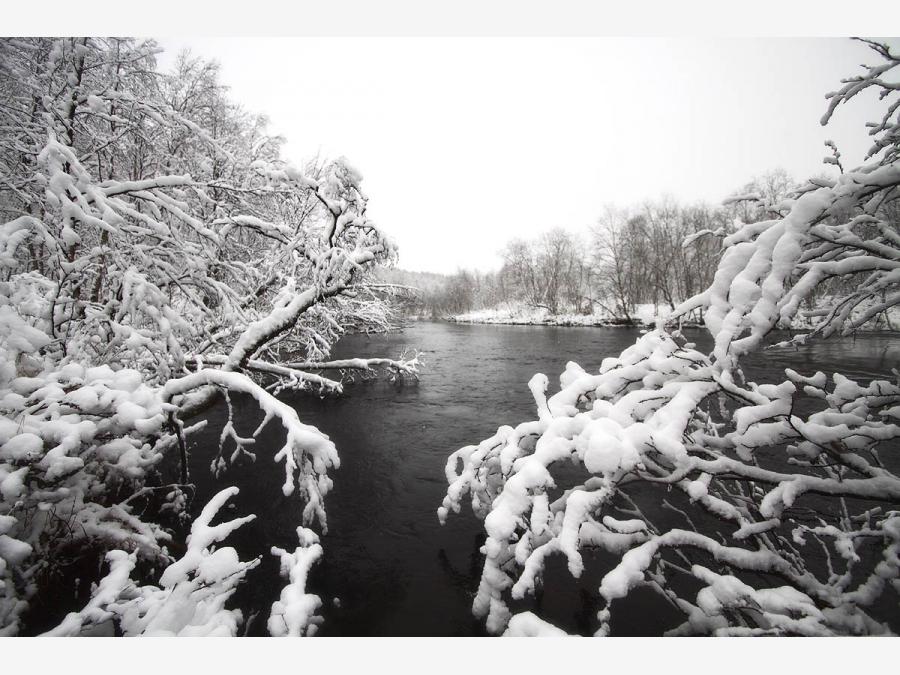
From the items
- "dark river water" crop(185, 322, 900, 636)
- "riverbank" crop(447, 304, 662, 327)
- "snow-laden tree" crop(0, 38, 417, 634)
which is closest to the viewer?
"snow-laden tree" crop(0, 38, 417, 634)

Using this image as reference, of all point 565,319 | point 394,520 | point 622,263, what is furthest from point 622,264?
point 394,520

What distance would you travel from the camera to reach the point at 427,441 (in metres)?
7.18

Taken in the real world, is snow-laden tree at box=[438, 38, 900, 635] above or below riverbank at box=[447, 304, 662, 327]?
below

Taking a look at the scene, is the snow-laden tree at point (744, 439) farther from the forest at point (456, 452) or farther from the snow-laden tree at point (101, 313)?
the snow-laden tree at point (101, 313)

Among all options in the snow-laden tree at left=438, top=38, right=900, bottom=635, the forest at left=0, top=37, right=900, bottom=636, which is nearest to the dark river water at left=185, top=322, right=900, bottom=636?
the forest at left=0, top=37, right=900, bottom=636

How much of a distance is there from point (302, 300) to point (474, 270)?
3004 inches

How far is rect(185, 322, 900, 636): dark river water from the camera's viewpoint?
3.06m

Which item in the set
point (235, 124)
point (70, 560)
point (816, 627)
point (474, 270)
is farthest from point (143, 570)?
point (474, 270)

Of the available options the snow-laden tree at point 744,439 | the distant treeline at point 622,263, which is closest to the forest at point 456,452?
the snow-laden tree at point 744,439

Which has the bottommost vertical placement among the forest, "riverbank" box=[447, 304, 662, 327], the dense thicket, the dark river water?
the dark river water

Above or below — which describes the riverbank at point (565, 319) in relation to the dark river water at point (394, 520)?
above

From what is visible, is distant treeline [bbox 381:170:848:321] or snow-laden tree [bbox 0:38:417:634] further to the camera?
distant treeline [bbox 381:170:848:321]

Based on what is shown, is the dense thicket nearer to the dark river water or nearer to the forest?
the dark river water

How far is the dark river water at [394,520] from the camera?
306 cm
